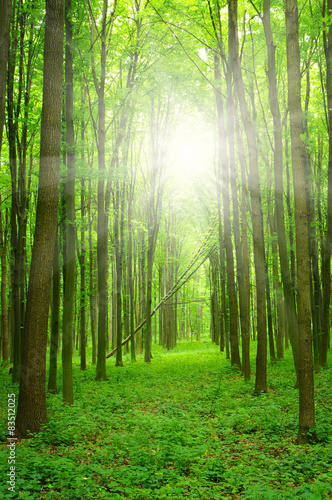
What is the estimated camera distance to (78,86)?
11297 mm

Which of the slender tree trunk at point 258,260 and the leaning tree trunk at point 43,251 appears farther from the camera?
the slender tree trunk at point 258,260

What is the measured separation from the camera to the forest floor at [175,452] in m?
3.63

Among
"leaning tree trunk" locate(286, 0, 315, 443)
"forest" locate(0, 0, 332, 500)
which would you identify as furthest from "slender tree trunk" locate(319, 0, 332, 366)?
"leaning tree trunk" locate(286, 0, 315, 443)

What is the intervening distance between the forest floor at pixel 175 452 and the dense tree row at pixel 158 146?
0.74m

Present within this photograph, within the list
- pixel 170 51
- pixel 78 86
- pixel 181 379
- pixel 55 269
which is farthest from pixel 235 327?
pixel 170 51

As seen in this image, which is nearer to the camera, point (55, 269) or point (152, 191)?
point (55, 269)

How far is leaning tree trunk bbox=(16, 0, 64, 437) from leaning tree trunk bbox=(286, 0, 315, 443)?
4286 mm

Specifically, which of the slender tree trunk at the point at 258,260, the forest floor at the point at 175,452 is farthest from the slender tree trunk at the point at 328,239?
the forest floor at the point at 175,452

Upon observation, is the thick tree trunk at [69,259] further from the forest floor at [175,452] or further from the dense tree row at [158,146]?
the forest floor at [175,452]

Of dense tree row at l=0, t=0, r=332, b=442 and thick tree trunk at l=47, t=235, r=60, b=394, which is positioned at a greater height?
dense tree row at l=0, t=0, r=332, b=442

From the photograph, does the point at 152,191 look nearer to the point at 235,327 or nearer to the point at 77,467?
the point at 235,327

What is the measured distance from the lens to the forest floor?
3635mm

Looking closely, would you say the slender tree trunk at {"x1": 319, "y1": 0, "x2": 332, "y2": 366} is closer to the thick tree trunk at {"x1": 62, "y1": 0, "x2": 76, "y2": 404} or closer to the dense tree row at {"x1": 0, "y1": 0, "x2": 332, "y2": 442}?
the dense tree row at {"x1": 0, "y1": 0, "x2": 332, "y2": 442}

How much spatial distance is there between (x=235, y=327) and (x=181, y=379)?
283 cm
